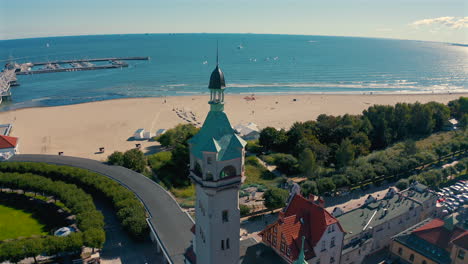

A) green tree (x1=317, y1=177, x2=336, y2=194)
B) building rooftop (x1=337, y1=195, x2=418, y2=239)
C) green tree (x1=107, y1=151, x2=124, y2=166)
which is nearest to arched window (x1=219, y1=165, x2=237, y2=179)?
building rooftop (x1=337, y1=195, x2=418, y2=239)

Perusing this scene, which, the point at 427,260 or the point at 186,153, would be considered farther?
the point at 186,153

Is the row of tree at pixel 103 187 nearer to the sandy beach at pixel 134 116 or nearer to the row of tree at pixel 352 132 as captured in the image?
the sandy beach at pixel 134 116

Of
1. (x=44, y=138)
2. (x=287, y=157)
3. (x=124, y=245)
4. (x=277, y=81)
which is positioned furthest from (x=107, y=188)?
(x=277, y=81)

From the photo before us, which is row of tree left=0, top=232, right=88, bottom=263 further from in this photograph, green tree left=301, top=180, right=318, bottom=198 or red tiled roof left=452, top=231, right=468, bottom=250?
red tiled roof left=452, top=231, right=468, bottom=250

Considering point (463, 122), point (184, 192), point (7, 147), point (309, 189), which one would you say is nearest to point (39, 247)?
point (184, 192)

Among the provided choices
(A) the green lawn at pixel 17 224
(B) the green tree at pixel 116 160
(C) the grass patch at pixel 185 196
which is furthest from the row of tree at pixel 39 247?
(B) the green tree at pixel 116 160

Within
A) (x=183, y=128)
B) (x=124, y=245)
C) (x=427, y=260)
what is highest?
(x=183, y=128)

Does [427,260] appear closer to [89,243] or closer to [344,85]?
[89,243]
